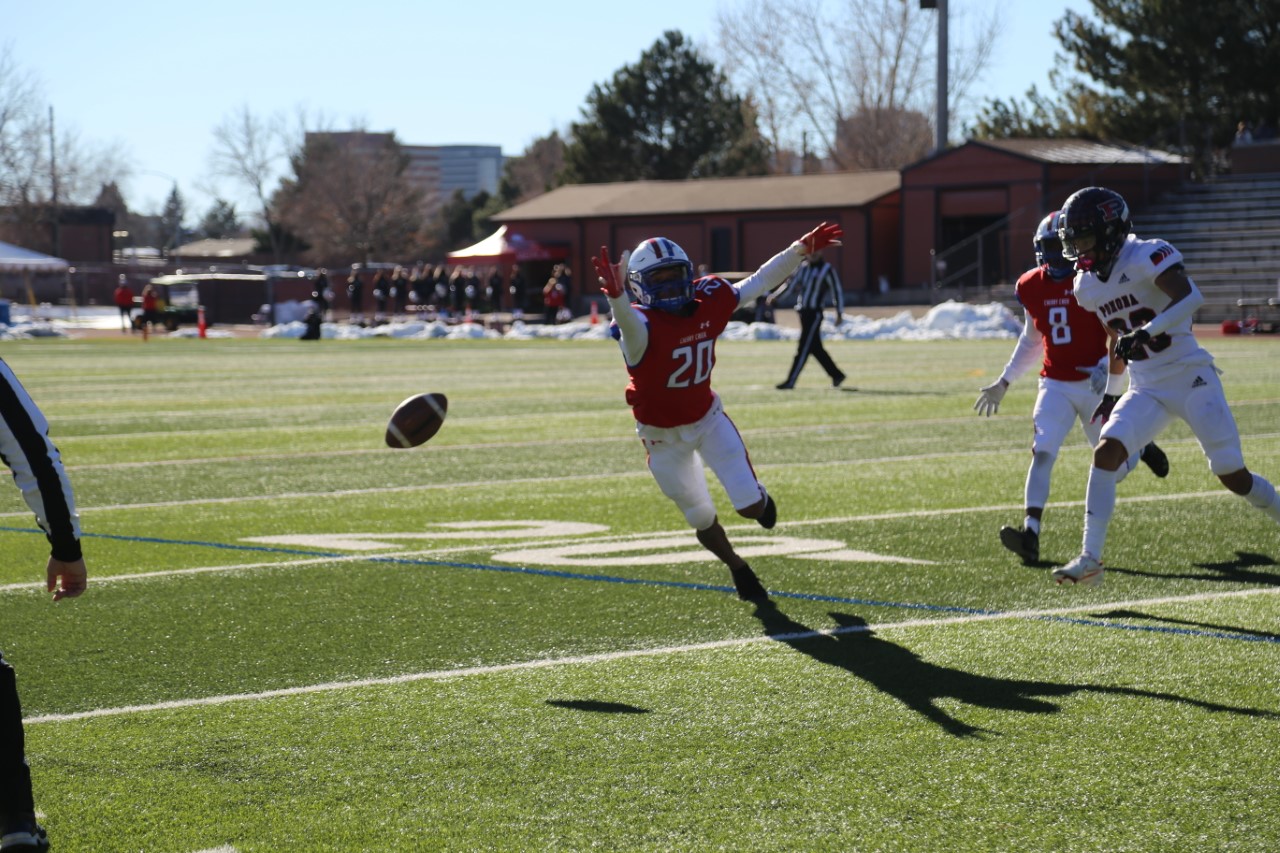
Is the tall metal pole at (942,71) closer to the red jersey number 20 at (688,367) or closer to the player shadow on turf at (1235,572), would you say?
the player shadow on turf at (1235,572)

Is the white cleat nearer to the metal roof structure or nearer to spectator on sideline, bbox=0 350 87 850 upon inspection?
spectator on sideline, bbox=0 350 87 850

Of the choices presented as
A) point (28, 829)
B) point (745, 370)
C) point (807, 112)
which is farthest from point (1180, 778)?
point (807, 112)

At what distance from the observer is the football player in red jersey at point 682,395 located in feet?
23.1

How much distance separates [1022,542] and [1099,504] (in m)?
0.97

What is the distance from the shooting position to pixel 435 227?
9669 cm

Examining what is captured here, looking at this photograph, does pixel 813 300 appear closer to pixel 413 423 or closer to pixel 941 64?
pixel 413 423

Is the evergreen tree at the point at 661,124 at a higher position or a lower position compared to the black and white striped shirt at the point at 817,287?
higher

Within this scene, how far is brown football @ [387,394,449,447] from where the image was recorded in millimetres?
7809

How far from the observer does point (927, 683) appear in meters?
5.45

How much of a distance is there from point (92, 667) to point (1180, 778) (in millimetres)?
3716

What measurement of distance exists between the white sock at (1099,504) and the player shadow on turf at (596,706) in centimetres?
235

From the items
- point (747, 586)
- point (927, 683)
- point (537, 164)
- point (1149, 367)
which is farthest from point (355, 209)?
point (927, 683)

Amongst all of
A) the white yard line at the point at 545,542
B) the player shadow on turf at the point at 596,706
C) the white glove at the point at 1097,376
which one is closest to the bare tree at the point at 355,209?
the white yard line at the point at 545,542

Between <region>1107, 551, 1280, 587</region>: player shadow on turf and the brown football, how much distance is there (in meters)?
3.25
